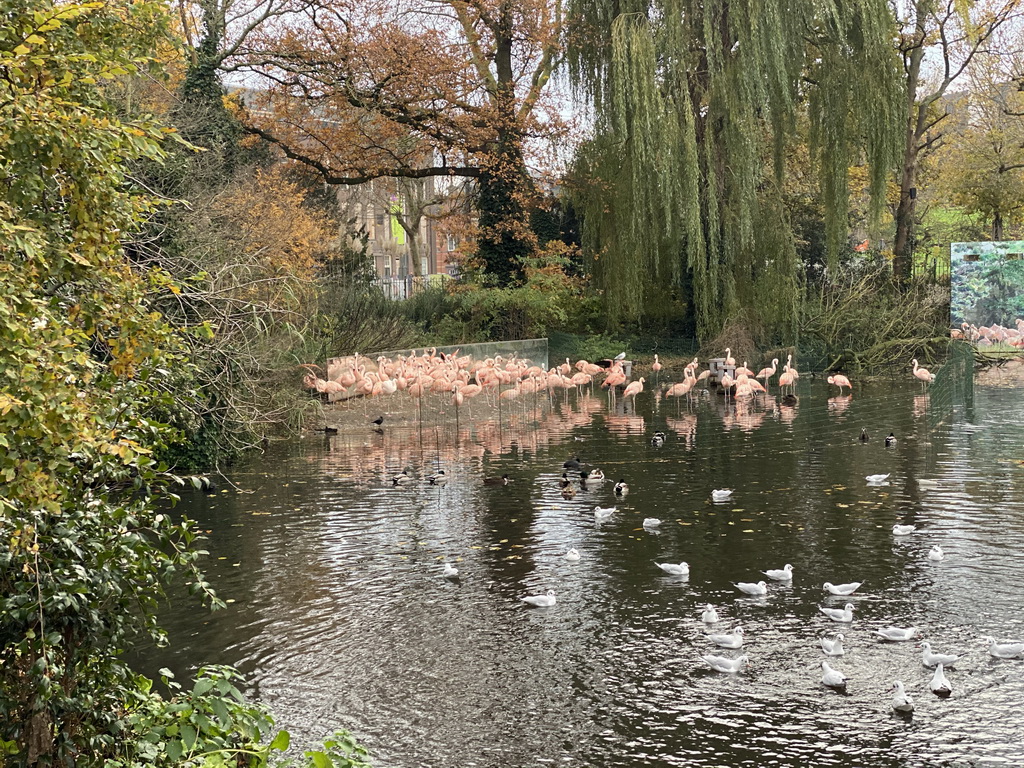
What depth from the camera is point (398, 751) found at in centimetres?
607

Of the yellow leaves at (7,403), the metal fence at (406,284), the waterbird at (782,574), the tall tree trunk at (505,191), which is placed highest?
the tall tree trunk at (505,191)

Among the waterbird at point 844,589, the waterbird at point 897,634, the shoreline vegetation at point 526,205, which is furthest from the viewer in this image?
the shoreline vegetation at point 526,205

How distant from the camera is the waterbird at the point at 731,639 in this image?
7336 mm

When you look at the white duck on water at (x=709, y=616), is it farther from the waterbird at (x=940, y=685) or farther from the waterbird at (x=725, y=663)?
the waterbird at (x=940, y=685)

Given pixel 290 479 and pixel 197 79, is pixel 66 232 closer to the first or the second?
pixel 290 479

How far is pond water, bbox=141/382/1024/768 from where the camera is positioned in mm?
6230

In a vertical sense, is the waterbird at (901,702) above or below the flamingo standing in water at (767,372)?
below

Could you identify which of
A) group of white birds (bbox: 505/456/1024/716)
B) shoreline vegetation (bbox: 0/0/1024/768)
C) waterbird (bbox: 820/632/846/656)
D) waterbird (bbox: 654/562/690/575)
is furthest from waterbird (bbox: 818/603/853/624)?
shoreline vegetation (bbox: 0/0/1024/768)

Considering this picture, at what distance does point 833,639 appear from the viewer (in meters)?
7.39

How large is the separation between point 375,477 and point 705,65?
16.0 m

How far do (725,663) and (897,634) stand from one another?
129 centimetres

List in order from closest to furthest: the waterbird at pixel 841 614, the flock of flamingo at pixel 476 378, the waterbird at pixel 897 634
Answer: the waterbird at pixel 897 634 < the waterbird at pixel 841 614 < the flock of flamingo at pixel 476 378

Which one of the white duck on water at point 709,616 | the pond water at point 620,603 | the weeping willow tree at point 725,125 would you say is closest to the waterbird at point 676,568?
the pond water at point 620,603

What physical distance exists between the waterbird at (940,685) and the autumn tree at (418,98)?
20.7 meters
